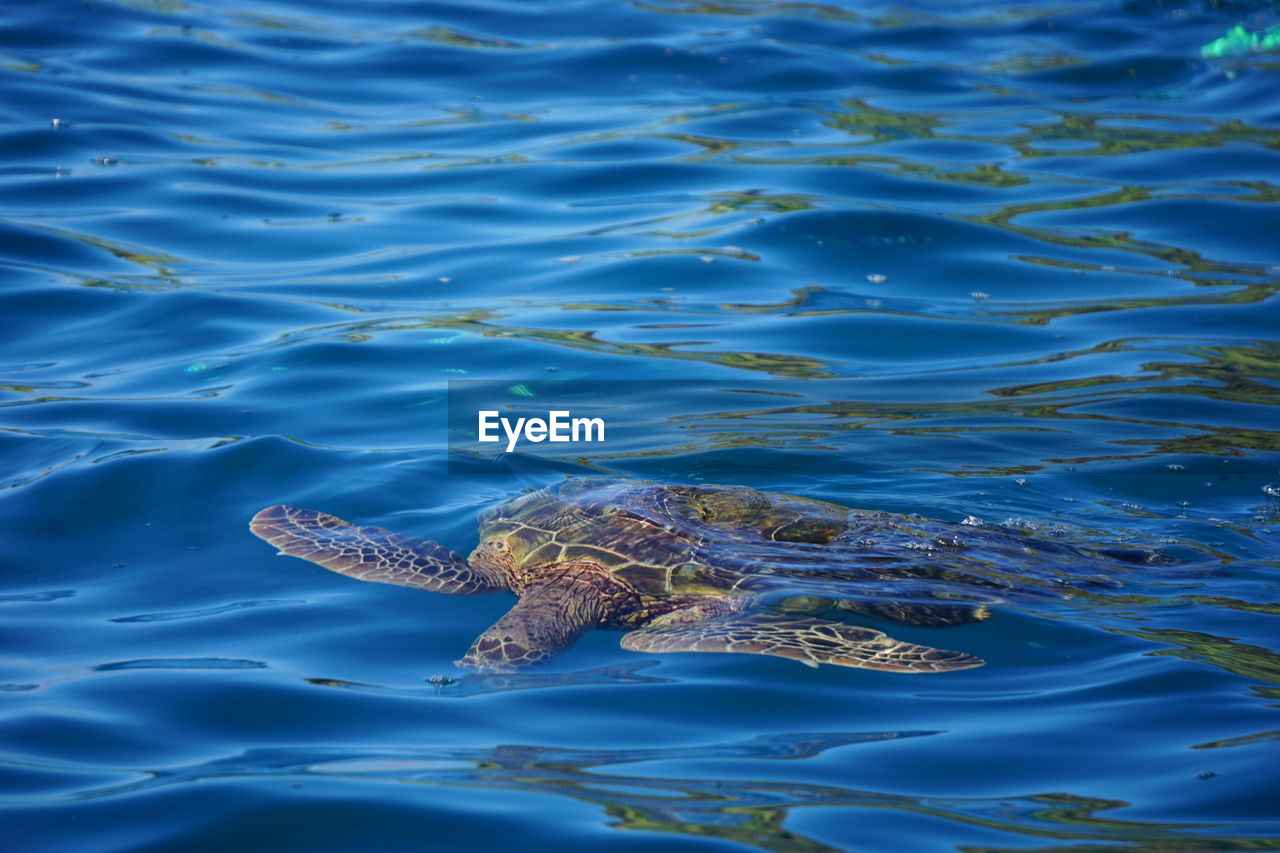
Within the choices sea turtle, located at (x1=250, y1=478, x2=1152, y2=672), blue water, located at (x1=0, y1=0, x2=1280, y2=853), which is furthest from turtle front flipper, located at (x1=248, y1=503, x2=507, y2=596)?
blue water, located at (x1=0, y1=0, x2=1280, y2=853)

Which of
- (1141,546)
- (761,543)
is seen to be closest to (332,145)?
(761,543)

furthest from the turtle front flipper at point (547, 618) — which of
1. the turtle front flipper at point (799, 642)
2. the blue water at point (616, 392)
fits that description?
the turtle front flipper at point (799, 642)

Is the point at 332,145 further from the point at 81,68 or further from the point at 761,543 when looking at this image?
the point at 761,543

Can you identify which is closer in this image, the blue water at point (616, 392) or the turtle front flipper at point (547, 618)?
the blue water at point (616, 392)

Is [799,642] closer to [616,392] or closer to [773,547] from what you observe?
[773,547]

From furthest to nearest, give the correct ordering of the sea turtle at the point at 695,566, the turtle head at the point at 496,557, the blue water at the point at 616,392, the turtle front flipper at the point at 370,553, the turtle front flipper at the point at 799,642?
the turtle head at the point at 496,557 < the turtle front flipper at the point at 370,553 < the sea turtle at the point at 695,566 < the turtle front flipper at the point at 799,642 < the blue water at the point at 616,392

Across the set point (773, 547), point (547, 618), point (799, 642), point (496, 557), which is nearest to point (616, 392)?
point (496, 557)

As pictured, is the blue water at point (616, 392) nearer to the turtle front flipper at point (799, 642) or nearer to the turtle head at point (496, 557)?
the turtle front flipper at point (799, 642)
